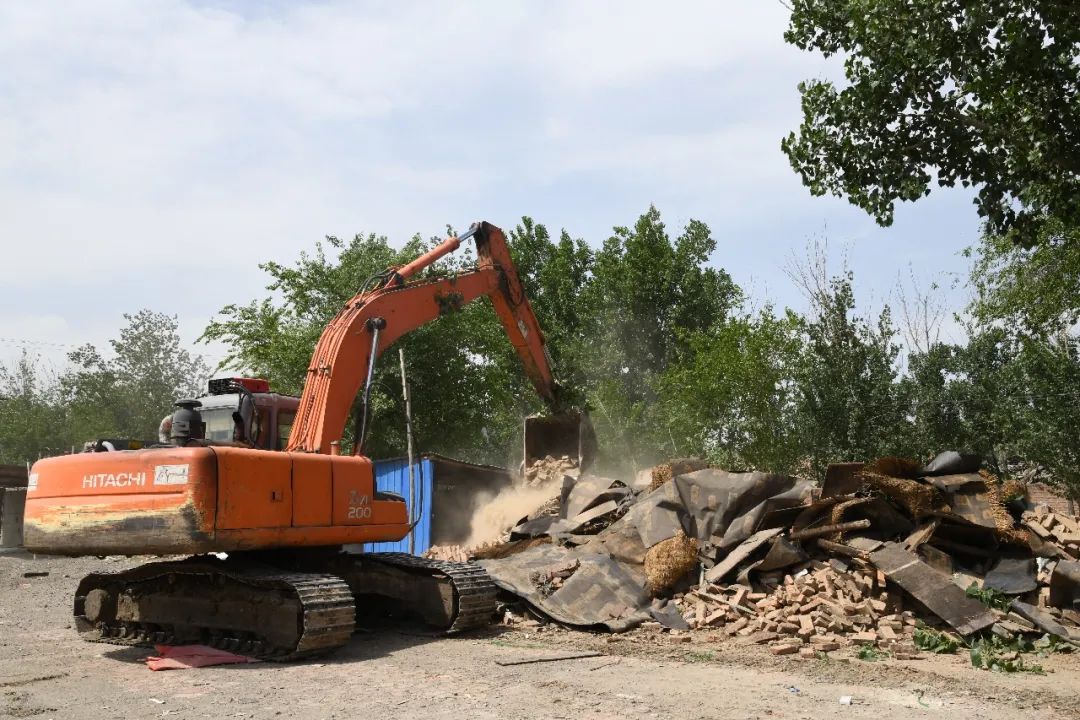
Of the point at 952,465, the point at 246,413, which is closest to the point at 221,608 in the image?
the point at 246,413

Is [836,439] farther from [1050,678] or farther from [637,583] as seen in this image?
[1050,678]

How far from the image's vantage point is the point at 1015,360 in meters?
21.6

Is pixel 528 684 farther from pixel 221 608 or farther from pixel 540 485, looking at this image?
pixel 540 485

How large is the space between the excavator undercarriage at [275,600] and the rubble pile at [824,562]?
136cm

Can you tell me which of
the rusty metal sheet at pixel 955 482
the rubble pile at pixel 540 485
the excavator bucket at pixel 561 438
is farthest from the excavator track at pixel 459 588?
the excavator bucket at pixel 561 438

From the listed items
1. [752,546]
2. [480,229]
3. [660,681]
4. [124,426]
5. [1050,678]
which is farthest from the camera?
[124,426]

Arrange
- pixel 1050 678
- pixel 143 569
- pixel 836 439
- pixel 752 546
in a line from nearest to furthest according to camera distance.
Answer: pixel 1050 678, pixel 143 569, pixel 752 546, pixel 836 439

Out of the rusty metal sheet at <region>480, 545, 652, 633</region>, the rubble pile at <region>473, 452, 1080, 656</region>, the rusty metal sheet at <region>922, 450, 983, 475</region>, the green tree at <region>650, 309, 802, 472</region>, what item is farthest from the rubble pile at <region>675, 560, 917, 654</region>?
the green tree at <region>650, 309, 802, 472</region>

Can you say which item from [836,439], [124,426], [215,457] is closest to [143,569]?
[215,457]

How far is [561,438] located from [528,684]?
390 inches

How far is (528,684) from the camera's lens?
798 cm

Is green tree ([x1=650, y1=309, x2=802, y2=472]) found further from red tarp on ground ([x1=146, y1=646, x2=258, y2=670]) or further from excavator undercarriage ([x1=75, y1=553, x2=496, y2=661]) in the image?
red tarp on ground ([x1=146, y1=646, x2=258, y2=670])

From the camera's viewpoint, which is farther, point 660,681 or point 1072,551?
point 1072,551

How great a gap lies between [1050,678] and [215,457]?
303 inches
